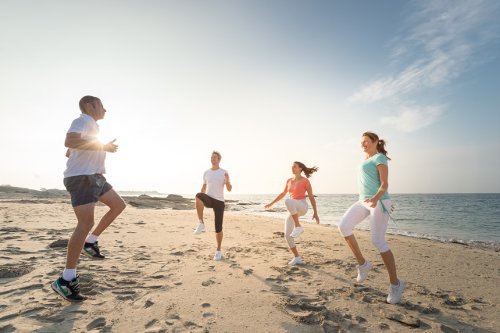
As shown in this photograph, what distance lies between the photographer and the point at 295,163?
657cm

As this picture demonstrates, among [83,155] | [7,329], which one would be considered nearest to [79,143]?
[83,155]

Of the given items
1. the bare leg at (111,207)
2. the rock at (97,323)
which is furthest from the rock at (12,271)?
the rock at (97,323)

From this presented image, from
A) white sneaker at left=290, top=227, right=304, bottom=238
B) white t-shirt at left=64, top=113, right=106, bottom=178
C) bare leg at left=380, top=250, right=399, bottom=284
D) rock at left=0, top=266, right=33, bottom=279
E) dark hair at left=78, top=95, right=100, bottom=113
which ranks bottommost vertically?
rock at left=0, top=266, right=33, bottom=279

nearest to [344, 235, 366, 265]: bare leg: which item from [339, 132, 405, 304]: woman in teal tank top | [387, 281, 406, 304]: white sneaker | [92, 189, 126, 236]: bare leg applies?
[339, 132, 405, 304]: woman in teal tank top

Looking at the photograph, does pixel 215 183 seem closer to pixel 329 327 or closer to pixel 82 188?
pixel 82 188

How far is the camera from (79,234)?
339cm

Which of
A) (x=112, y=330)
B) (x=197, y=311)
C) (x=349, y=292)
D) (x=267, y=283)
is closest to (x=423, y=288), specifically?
(x=349, y=292)

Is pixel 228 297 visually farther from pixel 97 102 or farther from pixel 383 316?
pixel 97 102

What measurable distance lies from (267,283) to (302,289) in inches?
23.1

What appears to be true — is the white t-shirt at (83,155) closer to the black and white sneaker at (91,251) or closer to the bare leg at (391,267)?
the black and white sneaker at (91,251)

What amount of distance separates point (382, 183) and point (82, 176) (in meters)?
4.17

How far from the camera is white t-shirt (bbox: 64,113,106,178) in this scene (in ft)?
11.6

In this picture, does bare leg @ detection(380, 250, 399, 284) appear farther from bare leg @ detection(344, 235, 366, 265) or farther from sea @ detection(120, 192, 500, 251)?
sea @ detection(120, 192, 500, 251)

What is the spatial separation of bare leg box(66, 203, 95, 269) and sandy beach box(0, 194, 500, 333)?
515mm
